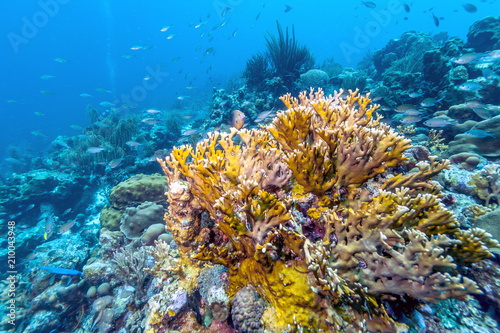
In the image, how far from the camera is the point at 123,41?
10719 cm

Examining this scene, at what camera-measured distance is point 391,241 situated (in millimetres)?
1645

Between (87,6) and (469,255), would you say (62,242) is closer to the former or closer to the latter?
(469,255)

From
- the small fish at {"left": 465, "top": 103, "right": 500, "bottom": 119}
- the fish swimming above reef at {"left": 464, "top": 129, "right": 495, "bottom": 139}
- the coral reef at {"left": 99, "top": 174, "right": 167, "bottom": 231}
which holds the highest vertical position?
the coral reef at {"left": 99, "top": 174, "right": 167, "bottom": 231}

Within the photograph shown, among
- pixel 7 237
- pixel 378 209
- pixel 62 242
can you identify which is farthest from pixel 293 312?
pixel 7 237

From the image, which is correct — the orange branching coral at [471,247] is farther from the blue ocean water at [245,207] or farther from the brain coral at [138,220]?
the brain coral at [138,220]

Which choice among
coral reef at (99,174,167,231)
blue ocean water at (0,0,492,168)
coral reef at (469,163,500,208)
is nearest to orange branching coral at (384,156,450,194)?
coral reef at (469,163,500,208)

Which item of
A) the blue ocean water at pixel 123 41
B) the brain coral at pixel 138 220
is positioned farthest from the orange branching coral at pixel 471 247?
the blue ocean water at pixel 123 41

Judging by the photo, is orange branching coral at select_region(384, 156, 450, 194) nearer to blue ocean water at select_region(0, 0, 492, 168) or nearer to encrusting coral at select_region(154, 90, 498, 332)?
encrusting coral at select_region(154, 90, 498, 332)

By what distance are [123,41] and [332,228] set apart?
142001mm

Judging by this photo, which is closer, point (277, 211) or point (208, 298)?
point (277, 211)

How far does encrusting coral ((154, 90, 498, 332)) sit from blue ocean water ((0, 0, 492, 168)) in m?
61.2

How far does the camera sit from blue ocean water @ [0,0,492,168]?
231 feet

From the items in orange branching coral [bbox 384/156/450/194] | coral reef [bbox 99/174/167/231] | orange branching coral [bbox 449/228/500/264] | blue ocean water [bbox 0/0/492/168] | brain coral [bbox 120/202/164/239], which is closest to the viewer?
orange branching coral [bbox 449/228/500/264]

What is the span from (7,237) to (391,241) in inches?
523
